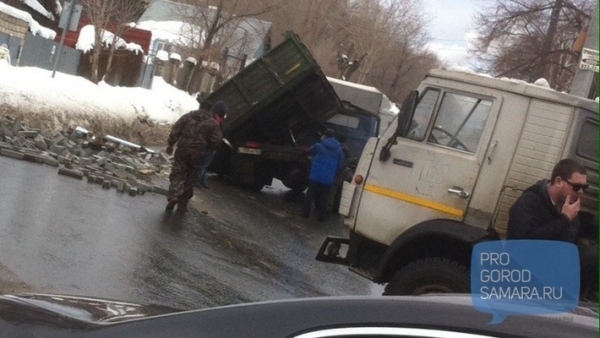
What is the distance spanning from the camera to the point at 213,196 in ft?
57.6

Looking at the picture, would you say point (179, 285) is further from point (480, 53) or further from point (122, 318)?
point (480, 53)

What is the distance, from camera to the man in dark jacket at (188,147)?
14.3 m

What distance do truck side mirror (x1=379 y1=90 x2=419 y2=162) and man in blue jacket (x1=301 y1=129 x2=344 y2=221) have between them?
822cm

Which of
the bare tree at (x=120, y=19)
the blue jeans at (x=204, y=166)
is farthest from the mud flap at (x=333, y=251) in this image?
the bare tree at (x=120, y=19)

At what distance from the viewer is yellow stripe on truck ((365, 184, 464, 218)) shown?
28.2 feet

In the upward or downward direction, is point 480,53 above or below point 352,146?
above

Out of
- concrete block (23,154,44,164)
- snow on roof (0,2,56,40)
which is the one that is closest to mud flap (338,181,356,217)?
concrete block (23,154,44,164)

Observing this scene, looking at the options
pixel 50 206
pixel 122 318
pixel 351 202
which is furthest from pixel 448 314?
pixel 50 206

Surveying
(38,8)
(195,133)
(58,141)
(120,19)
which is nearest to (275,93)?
(195,133)

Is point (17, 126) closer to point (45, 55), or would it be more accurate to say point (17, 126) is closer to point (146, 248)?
point (146, 248)

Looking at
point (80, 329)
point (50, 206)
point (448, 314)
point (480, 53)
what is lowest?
point (50, 206)

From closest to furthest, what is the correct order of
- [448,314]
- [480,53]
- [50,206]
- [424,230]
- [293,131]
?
[448,314]
[424,230]
[50,206]
[293,131]
[480,53]

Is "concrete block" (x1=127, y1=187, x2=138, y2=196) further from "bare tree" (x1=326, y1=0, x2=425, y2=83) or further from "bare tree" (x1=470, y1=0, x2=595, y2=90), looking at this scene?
"bare tree" (x1=326, y1=0, x2=425, y2=83)

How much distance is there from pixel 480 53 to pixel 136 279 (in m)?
19.4
